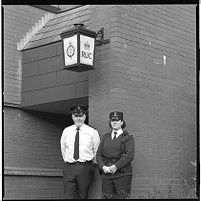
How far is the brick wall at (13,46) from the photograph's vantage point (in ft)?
30.0

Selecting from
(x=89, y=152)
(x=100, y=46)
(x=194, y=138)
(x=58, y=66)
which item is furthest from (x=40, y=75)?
(x=194, y=138)

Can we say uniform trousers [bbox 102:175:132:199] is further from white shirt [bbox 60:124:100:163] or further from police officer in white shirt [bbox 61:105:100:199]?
white shirt [bbox 60:124:100:163]

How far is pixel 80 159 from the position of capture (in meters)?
7.41

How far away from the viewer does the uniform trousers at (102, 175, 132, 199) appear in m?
7.12

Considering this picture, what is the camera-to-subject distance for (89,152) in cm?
748

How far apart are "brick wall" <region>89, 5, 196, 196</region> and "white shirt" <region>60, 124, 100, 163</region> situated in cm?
24

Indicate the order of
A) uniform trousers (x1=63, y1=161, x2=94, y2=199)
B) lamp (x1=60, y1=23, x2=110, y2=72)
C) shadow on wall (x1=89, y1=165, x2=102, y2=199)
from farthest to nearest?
shadow on wall (x1=89, y1=165, x2=102, y2=199) < uniform trousers (x1=63, y1=161, x2=94, y2=199) < lamp (x1=60, y1=23, x2=110, y2=72)

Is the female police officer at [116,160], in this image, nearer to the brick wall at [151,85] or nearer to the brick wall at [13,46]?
the brick wall at [151,85]

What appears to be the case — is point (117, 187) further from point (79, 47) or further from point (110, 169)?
point (79, 47)

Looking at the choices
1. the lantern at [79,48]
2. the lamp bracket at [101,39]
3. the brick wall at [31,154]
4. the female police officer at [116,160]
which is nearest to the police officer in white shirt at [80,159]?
the female police officer at [116,160]

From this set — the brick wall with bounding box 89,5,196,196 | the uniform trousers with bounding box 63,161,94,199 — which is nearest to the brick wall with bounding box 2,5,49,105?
the brick wall with bounding box 89,5,196,196

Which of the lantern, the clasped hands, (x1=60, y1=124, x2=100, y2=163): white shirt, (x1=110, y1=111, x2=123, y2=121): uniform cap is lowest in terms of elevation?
the clasped hands

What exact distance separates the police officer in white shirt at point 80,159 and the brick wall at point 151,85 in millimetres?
295

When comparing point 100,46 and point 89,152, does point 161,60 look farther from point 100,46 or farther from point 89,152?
point 89,152
